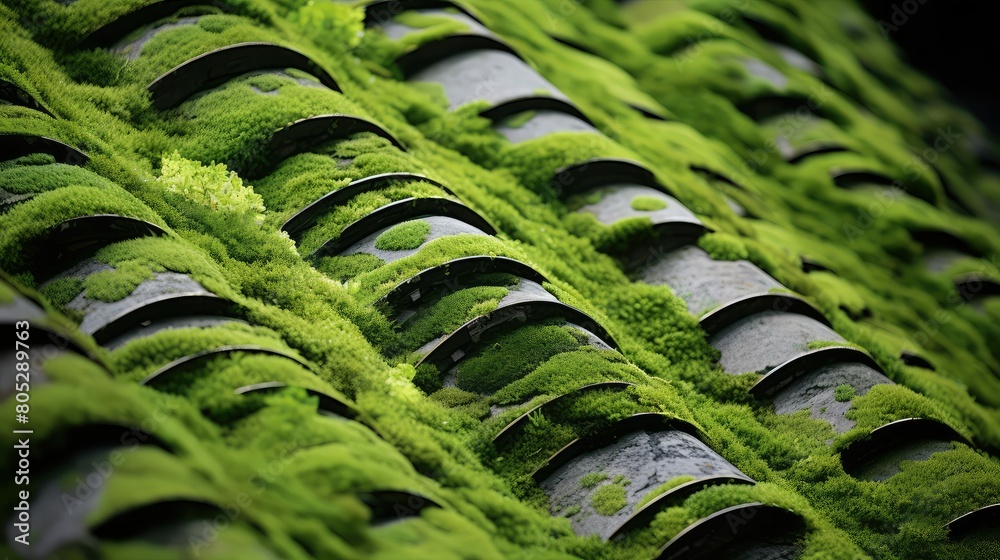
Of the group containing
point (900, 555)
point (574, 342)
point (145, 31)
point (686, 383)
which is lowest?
point (900, 555)

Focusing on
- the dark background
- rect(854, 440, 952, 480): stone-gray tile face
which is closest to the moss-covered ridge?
rect(854, 440, 952, 480): stone-gray tile face

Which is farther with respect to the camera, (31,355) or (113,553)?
(31,355)

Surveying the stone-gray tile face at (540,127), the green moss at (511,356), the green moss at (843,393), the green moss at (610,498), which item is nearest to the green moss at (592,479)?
the green moss at (610,498)

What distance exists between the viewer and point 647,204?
813 centimetres

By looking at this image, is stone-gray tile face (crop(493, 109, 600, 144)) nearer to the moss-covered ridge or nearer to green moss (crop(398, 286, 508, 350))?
the moss-covered ridge

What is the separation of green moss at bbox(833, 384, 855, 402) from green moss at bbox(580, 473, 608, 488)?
2.58m

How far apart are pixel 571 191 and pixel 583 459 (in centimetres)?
375

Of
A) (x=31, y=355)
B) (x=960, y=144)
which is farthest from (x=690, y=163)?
(x=960, y=144)

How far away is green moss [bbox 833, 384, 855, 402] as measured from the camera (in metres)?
6.53

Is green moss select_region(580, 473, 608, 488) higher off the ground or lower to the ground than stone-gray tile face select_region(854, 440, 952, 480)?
higher

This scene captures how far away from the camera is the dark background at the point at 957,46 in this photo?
19.0 metres

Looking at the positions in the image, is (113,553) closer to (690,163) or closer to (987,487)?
(987,487)

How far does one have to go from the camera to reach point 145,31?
7461 mm

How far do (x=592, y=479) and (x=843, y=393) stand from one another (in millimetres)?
2714
